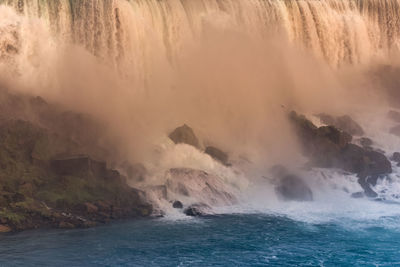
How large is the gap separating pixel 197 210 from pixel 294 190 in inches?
250

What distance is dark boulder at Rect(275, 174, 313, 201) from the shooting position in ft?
103

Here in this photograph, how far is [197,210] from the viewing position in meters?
28.1

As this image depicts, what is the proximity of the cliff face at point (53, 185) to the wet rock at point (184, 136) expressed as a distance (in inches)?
243

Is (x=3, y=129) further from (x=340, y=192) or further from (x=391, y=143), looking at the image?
(x=391, y=143)

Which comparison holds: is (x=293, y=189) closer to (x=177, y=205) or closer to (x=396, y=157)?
(x=177, y=205)

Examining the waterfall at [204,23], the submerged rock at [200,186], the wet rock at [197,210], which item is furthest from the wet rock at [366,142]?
the wet rock at [197,210]

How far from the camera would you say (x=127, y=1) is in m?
36.6

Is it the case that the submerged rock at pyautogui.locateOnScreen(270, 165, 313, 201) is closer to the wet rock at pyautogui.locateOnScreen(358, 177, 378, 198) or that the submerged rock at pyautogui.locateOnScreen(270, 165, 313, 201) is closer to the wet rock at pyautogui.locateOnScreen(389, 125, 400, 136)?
the wet rock at pyautogui.locateOnScreen(358, 177, 378, 198)

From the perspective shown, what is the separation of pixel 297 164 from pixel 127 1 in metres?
14.4

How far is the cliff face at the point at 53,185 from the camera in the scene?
2536cm

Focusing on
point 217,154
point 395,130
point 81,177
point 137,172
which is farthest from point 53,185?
point 395,130

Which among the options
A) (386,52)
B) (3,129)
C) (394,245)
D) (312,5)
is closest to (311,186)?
(394,245)

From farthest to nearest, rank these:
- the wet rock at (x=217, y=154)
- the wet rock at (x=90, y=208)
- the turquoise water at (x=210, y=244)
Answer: the wet rock at (x=217, y=154) → the wet rock at (x=90, y=208) → the turquoise water at (x=210, y=244)

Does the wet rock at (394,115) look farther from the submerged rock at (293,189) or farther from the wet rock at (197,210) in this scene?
the wet rock at (197,210)
